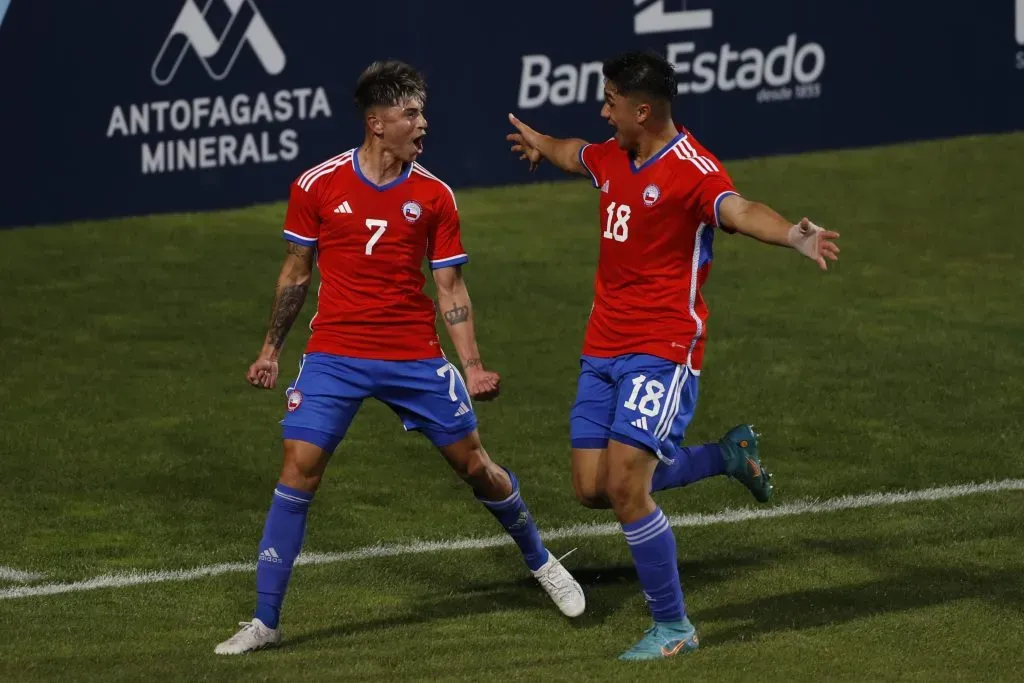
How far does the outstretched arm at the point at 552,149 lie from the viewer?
27.5ft

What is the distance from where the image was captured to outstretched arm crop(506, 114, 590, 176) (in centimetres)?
839

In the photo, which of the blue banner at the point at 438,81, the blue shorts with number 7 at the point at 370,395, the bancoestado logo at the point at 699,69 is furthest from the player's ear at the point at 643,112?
the bancoestado logo at the point at 699,69

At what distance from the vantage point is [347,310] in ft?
26.1

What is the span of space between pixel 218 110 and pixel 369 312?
29.0ft

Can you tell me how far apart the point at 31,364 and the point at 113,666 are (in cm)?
618

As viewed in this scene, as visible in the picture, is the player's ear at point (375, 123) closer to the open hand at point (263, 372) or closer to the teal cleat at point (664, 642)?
the open hand at point (263, 372)

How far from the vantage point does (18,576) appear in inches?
355

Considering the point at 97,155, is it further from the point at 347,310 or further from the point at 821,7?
the point at 347,310

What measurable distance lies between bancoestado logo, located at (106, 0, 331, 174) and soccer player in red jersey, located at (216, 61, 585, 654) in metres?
8.45

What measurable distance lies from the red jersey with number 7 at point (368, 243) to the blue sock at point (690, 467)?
1.28 meters

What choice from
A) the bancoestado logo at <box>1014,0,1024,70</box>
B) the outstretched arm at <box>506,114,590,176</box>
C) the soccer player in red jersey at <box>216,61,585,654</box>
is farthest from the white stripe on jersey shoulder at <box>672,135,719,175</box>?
the bancoestado logo at <box>1014,0,1024,70</box>

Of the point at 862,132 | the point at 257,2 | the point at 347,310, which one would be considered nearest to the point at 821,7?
the point at 862,132

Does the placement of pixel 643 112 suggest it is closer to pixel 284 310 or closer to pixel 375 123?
pixel 375 123

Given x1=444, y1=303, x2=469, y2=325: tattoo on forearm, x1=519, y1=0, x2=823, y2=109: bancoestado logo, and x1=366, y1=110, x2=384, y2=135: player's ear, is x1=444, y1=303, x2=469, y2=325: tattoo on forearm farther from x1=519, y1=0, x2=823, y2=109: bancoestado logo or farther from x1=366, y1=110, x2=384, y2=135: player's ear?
x1=519, y1=0, x2=823, y2=109: bancoestado logo
